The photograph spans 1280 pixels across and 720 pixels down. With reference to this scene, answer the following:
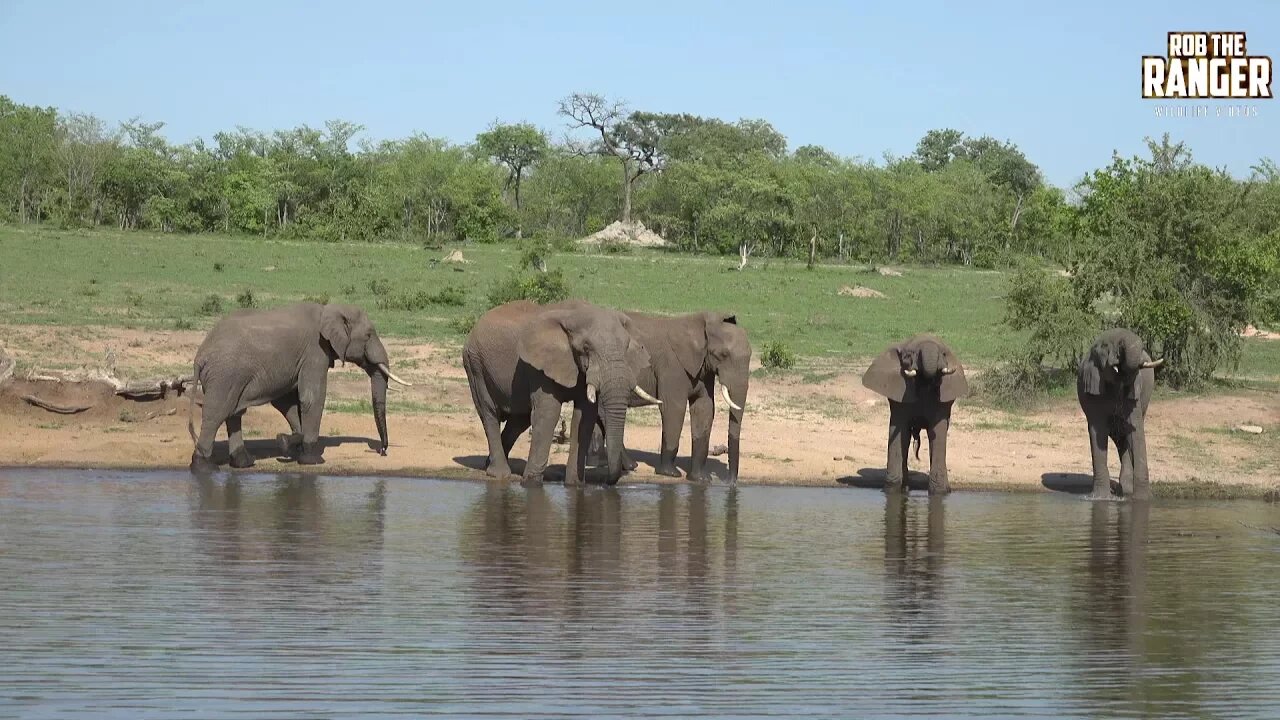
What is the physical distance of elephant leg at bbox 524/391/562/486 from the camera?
654 inches

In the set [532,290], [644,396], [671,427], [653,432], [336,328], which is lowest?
[653,432]

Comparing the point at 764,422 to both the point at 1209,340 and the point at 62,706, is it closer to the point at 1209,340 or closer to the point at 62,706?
the point at 1209,340

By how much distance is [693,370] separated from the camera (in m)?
17.8

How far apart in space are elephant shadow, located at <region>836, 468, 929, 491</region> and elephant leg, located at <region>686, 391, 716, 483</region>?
5.12ft

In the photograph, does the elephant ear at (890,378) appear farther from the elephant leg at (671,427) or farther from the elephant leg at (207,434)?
the elephant leg at (207,434)

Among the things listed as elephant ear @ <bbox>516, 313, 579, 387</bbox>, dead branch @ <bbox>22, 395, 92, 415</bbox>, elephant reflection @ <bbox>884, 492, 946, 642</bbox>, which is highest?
elephant ear @ <bbox>516, 313, 579, 387</bbox>

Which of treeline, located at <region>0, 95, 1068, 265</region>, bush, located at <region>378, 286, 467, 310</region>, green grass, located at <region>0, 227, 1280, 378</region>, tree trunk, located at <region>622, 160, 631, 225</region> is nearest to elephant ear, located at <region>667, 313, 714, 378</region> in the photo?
green grass, located at <region>0, 227, 1280, 378</region>

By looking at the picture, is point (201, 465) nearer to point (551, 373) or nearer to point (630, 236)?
point (551, 373)

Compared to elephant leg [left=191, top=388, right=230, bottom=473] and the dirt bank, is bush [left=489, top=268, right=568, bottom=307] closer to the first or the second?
the dirt bank

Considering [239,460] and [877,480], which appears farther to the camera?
[877,480]

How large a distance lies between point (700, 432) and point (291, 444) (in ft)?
13.9

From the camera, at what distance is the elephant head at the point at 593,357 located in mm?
16078

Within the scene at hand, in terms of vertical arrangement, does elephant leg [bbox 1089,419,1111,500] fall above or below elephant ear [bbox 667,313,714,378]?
below

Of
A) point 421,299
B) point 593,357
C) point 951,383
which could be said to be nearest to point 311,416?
point 593,357
